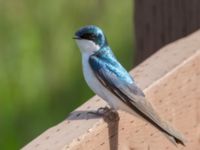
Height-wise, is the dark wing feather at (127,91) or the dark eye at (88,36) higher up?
the dark eye at (88,36)

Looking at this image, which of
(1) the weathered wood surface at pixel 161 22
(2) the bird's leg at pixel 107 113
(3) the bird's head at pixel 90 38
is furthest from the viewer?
(1) the weathered wood surface at pixel 161 22

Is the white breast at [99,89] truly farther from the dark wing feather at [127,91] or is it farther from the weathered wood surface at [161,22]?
the weathered wood surface at [161,22]

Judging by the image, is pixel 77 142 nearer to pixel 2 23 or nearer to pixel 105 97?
pixel 105 97

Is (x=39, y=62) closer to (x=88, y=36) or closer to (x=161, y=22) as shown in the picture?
(x=161, y=22)


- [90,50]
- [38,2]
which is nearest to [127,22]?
[38,2]

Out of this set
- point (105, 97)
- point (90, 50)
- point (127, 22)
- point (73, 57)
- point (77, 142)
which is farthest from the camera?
point (127, 22)

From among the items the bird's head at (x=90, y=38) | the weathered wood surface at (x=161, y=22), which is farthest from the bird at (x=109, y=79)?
the weathered wood surface at (x=161, y=22)

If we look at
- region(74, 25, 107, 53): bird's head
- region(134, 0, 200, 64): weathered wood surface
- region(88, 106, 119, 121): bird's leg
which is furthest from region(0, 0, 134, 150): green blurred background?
region(88, 106, 119, 121): bird's leg

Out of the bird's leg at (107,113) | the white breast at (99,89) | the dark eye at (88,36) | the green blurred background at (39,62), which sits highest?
the dark eye at (88,36)
